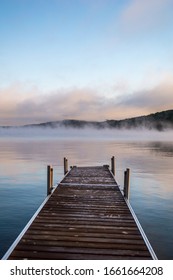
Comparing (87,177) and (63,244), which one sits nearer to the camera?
(63,244)

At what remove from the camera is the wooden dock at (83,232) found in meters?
8.25

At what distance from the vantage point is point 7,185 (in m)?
27.4

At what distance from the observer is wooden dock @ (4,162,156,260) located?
8.25 m

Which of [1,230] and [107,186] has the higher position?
[107,186]

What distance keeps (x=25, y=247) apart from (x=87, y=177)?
14829 mm

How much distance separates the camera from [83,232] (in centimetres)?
1003

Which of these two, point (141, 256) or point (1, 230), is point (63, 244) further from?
point (1, 230)

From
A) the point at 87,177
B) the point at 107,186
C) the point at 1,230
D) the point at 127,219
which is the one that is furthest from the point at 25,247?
the point at 87,177

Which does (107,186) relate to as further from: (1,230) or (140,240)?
(140,240)

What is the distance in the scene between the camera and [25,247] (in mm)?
8586
